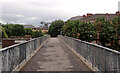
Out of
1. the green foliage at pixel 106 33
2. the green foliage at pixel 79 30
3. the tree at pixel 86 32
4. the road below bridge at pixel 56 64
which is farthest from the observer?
the green foliage at pixel 106 33

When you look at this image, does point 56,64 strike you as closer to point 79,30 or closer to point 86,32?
point 79,30

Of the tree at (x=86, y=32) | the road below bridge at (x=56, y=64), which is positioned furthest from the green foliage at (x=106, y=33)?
the road below bridge at (x=56, y=64)

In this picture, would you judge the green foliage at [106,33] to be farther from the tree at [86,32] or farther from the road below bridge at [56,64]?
Answer: the road below bridge at [56,64]

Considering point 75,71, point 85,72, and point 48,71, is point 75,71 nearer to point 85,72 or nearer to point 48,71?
point 85,72

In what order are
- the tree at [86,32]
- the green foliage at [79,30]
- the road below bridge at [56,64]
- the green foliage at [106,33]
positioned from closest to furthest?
the road below bridge at [56,64] < the green foliage at [79,30] < the tree at [86,32] < the green foliage at [106,33]

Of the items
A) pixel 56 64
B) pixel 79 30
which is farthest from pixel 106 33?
pixel 56 64

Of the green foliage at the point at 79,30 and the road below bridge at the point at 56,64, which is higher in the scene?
the green foliage at the point at 79,30

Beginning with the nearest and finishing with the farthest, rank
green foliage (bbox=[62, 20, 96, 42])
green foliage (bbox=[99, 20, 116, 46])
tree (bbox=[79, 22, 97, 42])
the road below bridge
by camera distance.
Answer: the road below bridge < green foliage (bbox=[62, 20, 96, 42]) < tree (bbox=[79, 22, 97, 42]) < green foliage (bbox=[99, 20, 116, 46])

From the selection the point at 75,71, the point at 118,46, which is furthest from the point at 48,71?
the point at 118,46

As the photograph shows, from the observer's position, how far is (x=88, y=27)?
3753 centimetres

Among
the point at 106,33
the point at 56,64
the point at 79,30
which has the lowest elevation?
the point at 56,64

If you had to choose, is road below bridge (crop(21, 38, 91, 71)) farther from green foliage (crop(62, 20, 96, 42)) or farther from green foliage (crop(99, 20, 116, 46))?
green foliage (crop(99, 20, 116, 46))

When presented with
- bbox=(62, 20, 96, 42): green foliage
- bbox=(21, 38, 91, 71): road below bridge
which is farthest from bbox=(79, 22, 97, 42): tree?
bbox=(21, 38, 91, 71): road below bridge

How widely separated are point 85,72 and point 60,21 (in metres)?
101
